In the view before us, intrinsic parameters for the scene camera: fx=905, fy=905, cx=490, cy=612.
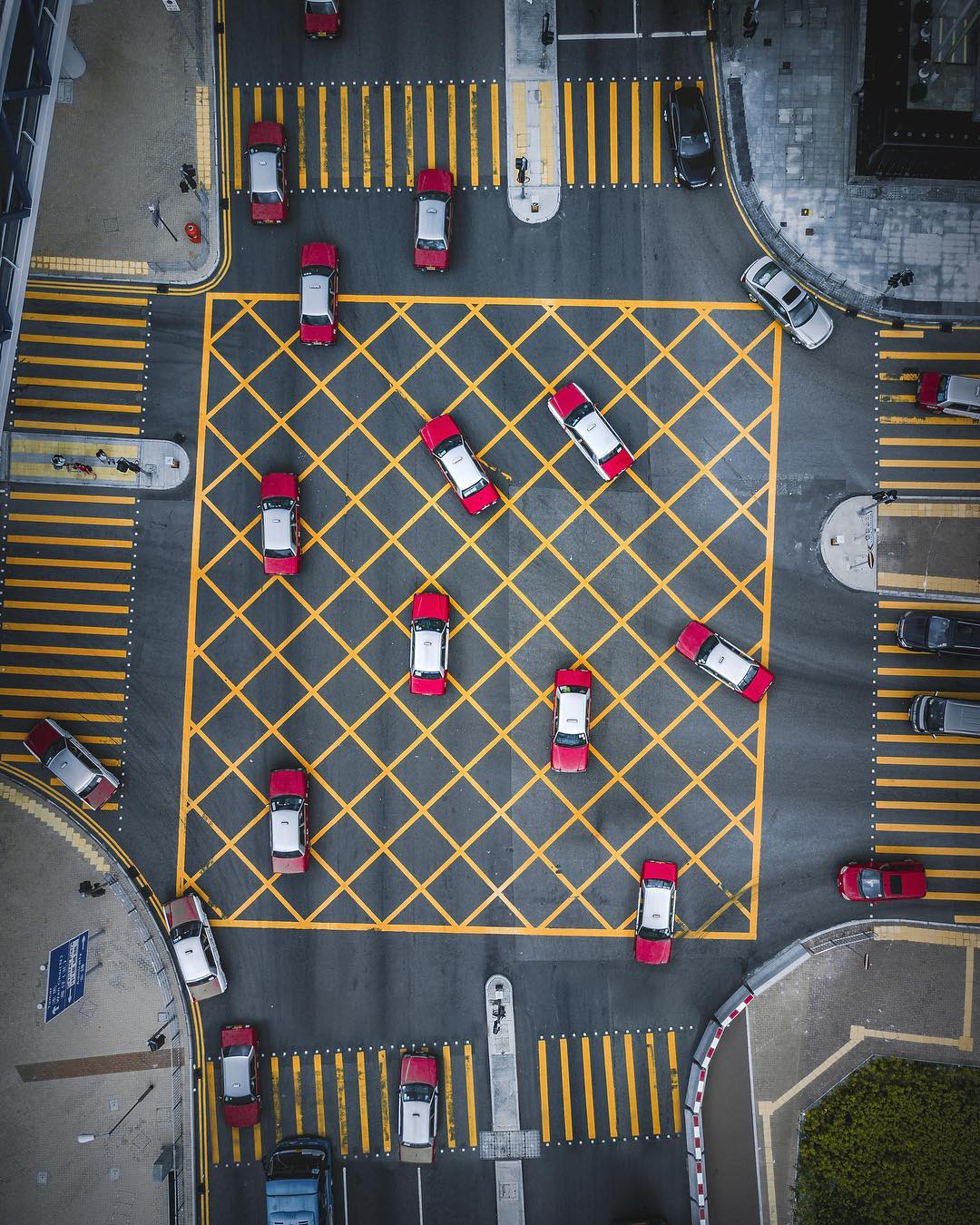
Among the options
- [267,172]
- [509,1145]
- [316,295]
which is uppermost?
[267,172]

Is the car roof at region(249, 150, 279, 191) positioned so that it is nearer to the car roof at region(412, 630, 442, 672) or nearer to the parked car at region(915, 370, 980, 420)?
the car roof at region(412, 630, 442, 672)

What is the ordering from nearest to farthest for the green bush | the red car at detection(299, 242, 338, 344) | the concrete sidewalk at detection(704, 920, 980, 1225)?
1. the green bush
2. the red car at detection(299, 242, 338, 344)
3. the concrete sidewalk at detection(704, 920, 980, 1225)

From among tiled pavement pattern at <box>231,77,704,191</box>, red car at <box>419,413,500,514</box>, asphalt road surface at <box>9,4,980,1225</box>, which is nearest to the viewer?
red car at <box>419,413,500,514</box>

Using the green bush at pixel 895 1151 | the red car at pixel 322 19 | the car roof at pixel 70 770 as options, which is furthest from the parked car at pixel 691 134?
the green bush at pixel 895 1151

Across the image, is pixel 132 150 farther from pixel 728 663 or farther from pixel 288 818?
pixel 728 663

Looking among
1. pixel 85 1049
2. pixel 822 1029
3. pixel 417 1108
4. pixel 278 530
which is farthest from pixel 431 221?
pixel 85 1049

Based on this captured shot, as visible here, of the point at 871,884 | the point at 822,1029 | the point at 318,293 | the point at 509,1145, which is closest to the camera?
the point at 871,884

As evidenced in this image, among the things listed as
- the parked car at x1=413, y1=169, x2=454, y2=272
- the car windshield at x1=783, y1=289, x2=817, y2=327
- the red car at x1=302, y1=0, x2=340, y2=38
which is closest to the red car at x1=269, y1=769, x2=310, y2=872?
the parked car at x1=413, y1=169, x2=454, y2=272

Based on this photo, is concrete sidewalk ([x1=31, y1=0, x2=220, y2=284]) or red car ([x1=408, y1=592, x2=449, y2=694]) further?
concrete sidewalk ([x1=31, y1=0, x2=220, y2=284])

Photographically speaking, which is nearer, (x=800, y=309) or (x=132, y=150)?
(x=800, y=309)
